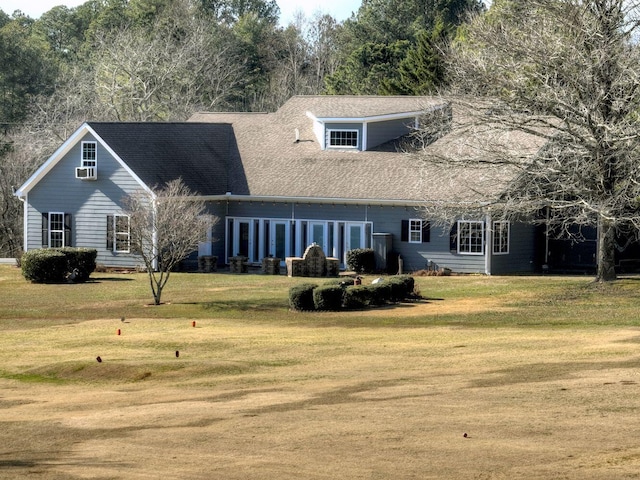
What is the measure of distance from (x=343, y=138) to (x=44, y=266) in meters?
14.8

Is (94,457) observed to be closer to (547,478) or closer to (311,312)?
(547,478)

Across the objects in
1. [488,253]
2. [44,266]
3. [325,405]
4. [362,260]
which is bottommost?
[325,405]

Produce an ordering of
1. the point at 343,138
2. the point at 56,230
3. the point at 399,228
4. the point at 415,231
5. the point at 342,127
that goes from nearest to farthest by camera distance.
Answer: the point at 415,231
the point at 399,228
the point at 56,230
the point at 342,127
the point at 343,138

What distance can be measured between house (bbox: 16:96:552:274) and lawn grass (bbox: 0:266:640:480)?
6407 millimetres

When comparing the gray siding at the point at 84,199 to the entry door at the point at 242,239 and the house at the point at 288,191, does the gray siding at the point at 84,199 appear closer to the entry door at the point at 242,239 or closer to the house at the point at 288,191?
the house at the point at 288,191

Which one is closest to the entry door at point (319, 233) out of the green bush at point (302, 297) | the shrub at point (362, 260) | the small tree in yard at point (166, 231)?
the shrub at point (362, 260)

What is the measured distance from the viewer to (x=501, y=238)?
4875 cm

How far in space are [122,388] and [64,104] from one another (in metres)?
52.8

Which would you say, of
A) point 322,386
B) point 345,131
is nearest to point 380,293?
point 322,386

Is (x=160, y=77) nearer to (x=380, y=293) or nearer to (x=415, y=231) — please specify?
(x=415, y=231)

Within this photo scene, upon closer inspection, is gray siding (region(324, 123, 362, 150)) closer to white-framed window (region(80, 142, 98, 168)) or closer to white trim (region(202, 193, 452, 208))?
white trim (region(202, 193, 452, 208))

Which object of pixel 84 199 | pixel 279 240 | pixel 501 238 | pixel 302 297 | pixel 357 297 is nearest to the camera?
pixel 302 297

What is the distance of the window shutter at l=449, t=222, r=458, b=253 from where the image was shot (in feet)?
159

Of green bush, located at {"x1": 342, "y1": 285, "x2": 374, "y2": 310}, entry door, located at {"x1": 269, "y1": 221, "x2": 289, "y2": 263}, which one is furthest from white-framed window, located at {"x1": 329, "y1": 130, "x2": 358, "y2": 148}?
green bush, located at {"x1": 342, "y1": 285, "x2": 374, "y2": 310}
